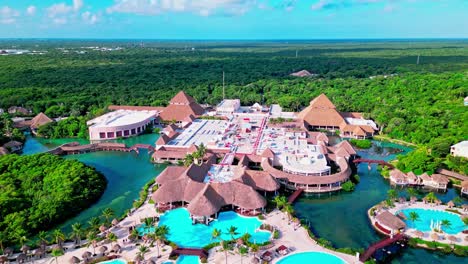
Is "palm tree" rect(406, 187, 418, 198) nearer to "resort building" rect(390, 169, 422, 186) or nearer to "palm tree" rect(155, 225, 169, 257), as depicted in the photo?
"resort building" rect(390, 169, 422, 186)

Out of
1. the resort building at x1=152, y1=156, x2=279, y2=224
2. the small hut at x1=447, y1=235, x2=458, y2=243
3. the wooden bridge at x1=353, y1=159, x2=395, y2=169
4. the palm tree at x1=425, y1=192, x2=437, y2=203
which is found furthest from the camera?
the wooden bridge at x1=353, y1=159, x2=395, y2=169

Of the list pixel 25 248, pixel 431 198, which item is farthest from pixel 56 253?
pixel 431 198

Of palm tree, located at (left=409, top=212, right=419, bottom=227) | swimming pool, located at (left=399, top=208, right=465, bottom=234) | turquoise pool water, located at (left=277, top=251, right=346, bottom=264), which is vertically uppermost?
palm tree, located at (left=409, top=212, right=419, bottom=227)

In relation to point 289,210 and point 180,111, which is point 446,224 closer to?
point 289,210

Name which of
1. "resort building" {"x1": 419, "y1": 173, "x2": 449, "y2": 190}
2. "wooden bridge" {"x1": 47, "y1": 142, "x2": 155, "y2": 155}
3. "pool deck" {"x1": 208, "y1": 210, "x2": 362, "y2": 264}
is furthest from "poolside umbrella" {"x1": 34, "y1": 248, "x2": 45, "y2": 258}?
"resort building" {"x1": 419, "y1": 173, "x2": 449, "y2": 190}

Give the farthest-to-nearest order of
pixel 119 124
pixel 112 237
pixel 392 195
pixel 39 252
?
1. pixel 119 124
2. pixel 392 195
3. pixel 112 237
4. pixel 39 252

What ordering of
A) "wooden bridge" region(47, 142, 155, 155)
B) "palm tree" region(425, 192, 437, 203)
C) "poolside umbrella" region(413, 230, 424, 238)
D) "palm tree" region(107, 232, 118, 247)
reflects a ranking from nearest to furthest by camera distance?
"palm tree" region(107, 232, 118, 247)
"poolside umbrella" region(413, 230, 424, 238)
"palm tree" region(425, 192, 437, 203)
"wooden bridge" region(47, 142, 155, 155)

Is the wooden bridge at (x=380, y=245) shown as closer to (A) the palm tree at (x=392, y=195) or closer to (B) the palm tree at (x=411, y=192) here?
(A) the palm tree at (x=392, y=195)
